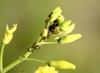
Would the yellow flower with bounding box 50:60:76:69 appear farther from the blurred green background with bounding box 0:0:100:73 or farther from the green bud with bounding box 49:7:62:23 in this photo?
the blurred green background with bounding box 0:0:100:73

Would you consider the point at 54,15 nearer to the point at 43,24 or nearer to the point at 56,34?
the point at 56,34

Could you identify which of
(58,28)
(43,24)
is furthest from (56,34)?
(43,24)

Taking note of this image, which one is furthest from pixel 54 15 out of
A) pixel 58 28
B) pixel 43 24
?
pixel 43 24

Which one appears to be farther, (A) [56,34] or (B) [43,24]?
(B) [43,24]

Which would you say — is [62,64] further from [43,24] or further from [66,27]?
[43,24]

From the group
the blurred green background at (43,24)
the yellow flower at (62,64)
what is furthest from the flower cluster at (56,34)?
the blurred green background at (43,24)

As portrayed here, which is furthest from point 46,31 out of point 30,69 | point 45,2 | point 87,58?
point 45,2

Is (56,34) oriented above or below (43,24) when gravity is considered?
above

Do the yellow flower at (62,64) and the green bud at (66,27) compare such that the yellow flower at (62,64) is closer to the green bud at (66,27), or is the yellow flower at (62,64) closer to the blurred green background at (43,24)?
the green bud at (66,27)

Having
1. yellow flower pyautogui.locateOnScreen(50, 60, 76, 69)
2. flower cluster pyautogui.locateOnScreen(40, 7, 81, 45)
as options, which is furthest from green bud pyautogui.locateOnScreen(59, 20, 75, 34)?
yellow flower pyautogui.locateOnScreen(50, 60, 76, 69)
